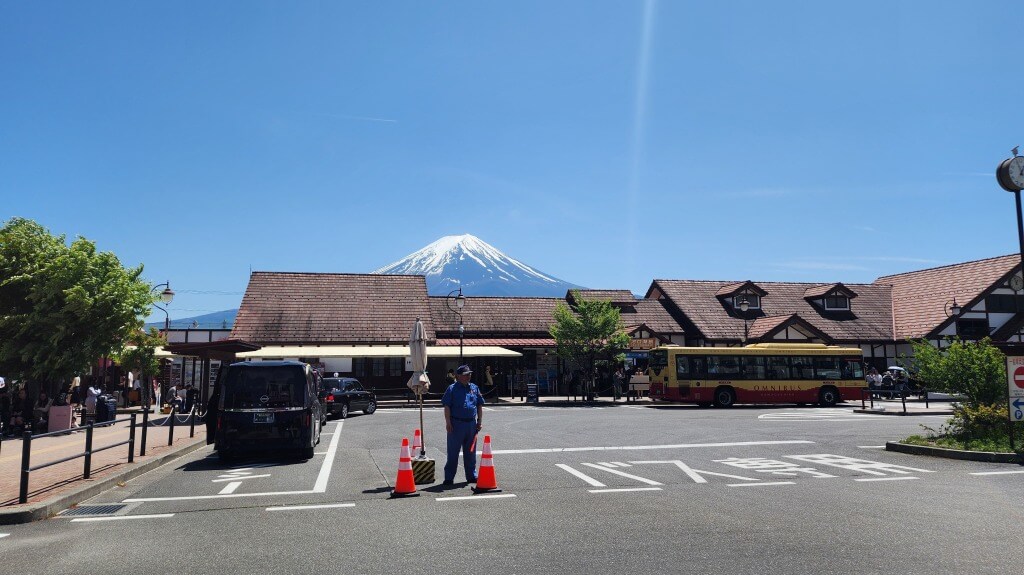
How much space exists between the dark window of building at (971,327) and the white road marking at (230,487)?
4422 centimetres

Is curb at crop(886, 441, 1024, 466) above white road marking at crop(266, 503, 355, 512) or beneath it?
above

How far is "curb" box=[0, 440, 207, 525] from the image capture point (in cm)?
815

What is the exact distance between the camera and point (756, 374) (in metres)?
31.7

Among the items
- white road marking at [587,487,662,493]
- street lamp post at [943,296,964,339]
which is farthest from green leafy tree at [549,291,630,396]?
white road marking at [587,487,662,493]

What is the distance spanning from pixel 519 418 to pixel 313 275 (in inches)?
1037

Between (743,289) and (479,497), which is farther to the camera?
(743,289)

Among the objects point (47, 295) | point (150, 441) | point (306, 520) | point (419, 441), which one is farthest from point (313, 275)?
point (306, 520)

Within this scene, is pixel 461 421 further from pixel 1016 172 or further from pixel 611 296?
pixel 611 296

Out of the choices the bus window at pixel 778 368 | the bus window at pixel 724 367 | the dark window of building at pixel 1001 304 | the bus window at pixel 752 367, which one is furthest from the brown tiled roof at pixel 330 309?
the dark window of building at pixel 1001 304

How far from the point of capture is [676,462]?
12578 millimetres

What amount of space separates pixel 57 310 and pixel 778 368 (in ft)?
94.3

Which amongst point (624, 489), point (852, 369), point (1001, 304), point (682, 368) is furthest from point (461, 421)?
point (1001, 304)

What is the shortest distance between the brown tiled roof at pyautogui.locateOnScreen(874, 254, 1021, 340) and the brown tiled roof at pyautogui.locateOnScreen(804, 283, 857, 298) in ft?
11.4

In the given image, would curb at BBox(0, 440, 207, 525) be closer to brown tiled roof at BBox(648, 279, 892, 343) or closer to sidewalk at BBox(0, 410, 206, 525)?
sidewalk at BBox(0, 410, 206, 525)
